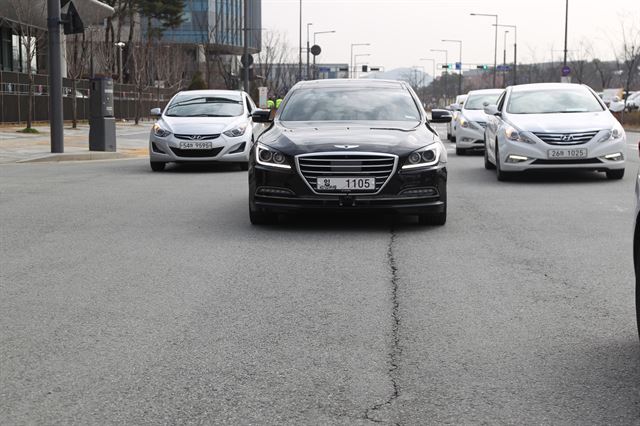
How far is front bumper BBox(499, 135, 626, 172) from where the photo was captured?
1484 centimetres

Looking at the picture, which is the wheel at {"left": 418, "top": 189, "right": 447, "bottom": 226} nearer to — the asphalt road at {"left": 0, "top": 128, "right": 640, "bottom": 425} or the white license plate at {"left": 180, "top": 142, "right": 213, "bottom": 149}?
the asphalt road at {"left": 0, "top": 128, "right": 640, "bottom": 425}

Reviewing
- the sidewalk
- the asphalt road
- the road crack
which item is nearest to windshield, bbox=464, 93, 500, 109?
the sidewalk

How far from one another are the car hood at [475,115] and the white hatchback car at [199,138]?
21.8ft

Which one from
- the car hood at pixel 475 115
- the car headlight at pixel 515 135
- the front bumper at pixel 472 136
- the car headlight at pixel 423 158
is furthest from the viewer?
the car hood at pixel 475 115

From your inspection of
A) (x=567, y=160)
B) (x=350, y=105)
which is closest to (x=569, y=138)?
(x=567, y=160)

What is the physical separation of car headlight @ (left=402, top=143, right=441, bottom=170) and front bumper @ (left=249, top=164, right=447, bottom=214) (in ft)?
0.23

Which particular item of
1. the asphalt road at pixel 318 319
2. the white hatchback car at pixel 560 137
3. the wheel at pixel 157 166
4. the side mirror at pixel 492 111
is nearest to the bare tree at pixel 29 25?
the wheel at pixel 157 166

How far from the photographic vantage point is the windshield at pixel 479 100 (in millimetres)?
25608

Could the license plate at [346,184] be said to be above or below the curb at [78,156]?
above

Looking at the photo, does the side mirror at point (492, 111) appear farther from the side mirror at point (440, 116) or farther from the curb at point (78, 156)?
the curb at point (78, 156)

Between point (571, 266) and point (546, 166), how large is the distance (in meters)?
7.36

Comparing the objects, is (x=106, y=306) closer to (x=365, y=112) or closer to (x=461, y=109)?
(x=365, y=112)

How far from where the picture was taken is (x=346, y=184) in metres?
9.62

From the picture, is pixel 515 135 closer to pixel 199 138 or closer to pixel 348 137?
pixel 199 138
